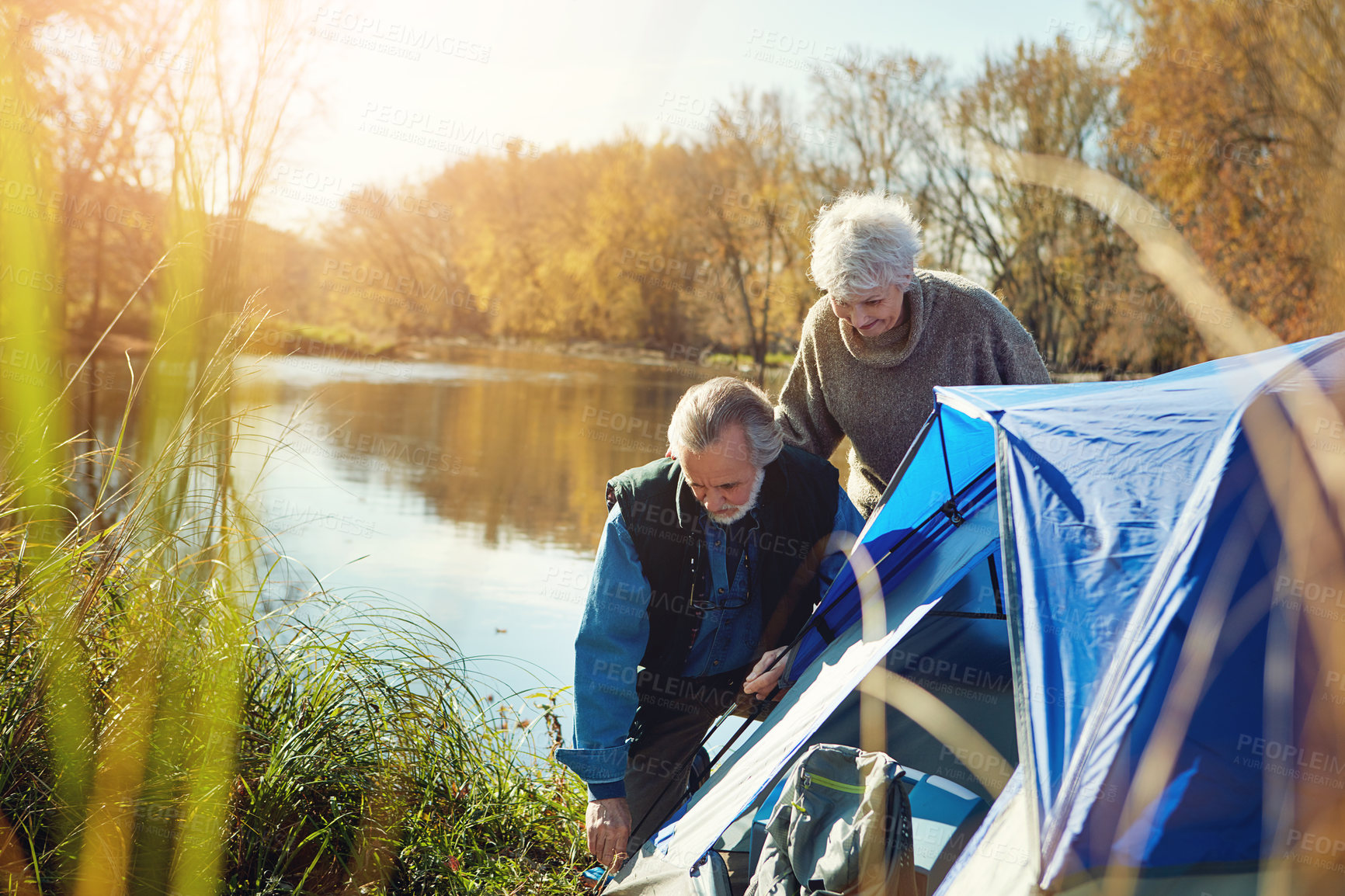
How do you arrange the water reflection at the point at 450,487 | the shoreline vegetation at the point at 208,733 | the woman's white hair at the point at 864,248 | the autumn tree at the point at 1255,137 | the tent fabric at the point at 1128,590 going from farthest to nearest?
the autumn tree at the point at 1255,137 → the water reflection at the point at 450,487 → the woman's white hair at the point at 864,248 → the shoreline vegetation at the point at 208,733 → the tent fabric at the point at 1128,590

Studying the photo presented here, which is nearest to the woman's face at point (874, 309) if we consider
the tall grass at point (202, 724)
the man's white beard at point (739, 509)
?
the man's white beard at point (739, 509)

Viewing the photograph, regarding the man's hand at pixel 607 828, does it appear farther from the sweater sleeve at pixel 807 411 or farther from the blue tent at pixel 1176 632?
the sweater sleeve at pixel 807 411

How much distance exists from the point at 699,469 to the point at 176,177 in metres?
2.31

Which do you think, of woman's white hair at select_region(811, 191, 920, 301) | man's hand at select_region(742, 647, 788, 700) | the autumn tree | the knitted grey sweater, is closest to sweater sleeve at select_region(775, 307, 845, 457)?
the knitted grey sweater

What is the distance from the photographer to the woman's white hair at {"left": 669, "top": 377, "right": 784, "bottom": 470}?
2266 mm

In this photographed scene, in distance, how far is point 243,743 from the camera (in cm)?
230

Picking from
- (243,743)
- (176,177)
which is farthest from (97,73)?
(243,743)

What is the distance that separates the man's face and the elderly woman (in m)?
0.55

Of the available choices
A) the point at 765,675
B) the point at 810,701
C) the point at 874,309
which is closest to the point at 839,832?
the point at 810,701

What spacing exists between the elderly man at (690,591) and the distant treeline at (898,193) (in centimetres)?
248

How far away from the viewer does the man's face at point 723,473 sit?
2266 mm

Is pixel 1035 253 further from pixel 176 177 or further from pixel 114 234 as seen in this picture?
pixel 176 177

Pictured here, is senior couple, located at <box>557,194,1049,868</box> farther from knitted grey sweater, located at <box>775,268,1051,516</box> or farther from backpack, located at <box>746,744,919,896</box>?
backpack, located at <box>746,744,919,896</box>

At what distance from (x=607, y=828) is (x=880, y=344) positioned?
1.49 m
